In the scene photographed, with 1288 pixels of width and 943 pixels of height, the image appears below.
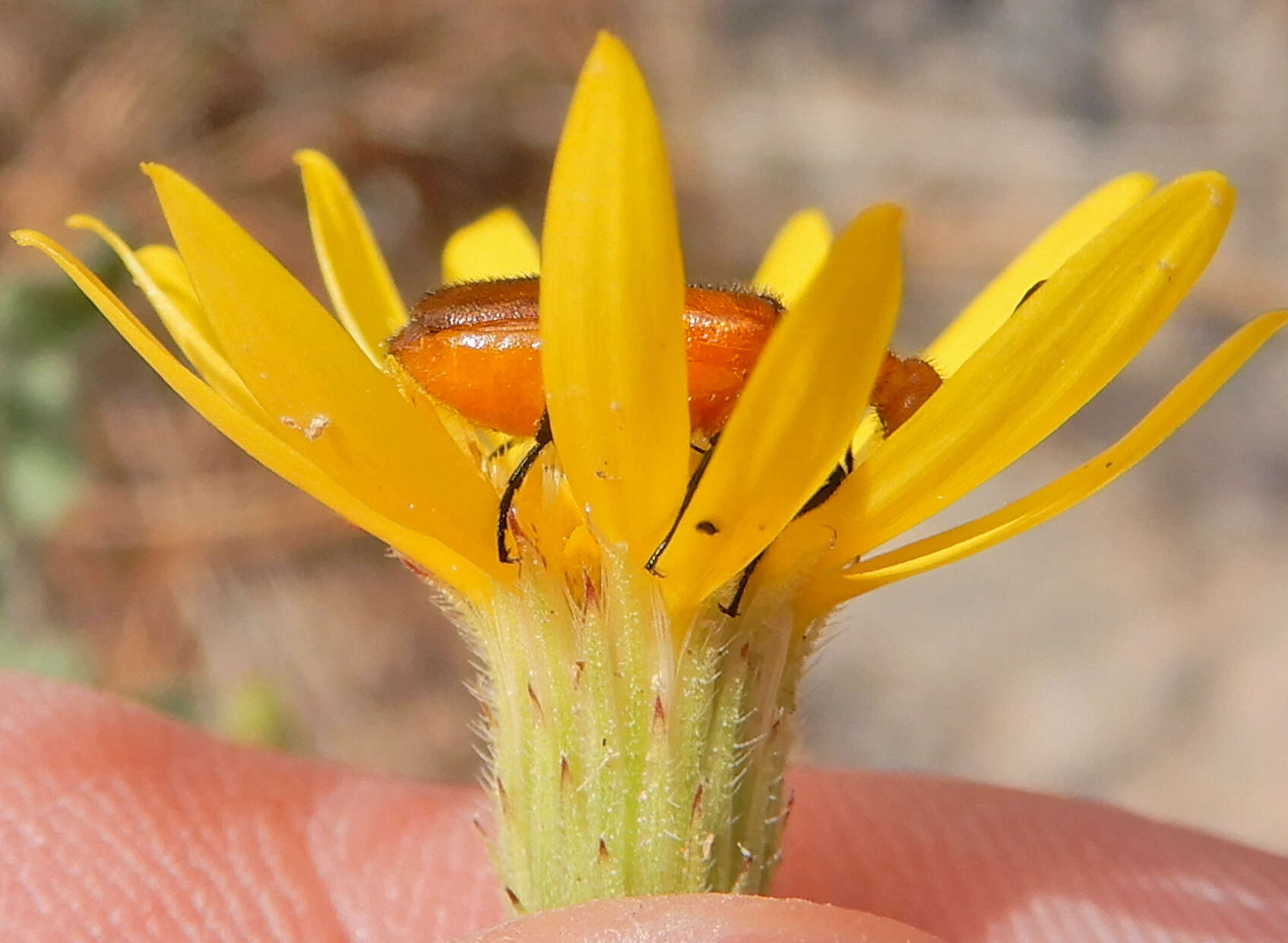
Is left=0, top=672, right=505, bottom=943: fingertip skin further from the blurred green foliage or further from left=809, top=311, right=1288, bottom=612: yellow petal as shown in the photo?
left=809, top=311, right=1288, bottom=612: yellow petal

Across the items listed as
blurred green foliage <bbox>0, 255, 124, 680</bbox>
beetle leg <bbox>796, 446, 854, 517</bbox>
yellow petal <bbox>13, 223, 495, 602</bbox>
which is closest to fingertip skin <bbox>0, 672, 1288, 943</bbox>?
blurred green foliage <bbox>0, 255, 124, 680</bbox>

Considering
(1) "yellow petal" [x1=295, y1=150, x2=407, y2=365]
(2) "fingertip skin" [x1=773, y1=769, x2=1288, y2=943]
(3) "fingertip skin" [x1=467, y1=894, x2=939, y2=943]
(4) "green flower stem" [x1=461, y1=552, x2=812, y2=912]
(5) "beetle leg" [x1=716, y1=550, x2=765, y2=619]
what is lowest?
(2) "fingertip skin" [x1=773, y1=769, x2=1288, y2=943]

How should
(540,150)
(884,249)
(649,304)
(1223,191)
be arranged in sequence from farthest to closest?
1. (540,150)
2. (1223,191)
3. (649,304)
4. (884,249)

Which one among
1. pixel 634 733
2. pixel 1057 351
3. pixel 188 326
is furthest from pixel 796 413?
pixel 188 326

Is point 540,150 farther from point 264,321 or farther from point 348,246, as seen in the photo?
point 264,321

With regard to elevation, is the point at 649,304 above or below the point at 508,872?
above

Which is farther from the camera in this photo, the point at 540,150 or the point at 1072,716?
the point at 540,150

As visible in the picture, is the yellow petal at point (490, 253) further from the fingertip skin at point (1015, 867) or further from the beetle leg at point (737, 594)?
the fingertip skin at point (1015, 867)

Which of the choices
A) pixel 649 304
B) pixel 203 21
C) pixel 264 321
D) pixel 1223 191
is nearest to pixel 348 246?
pixel 264 321
